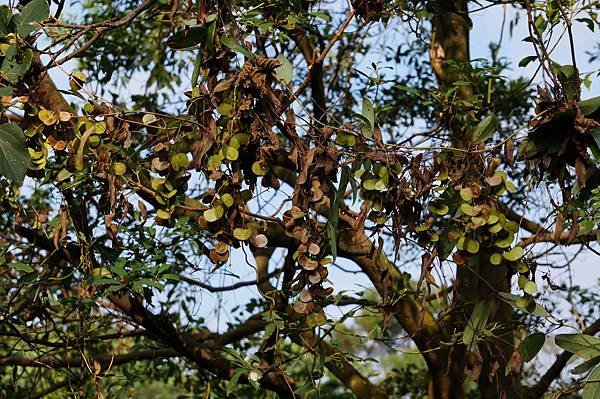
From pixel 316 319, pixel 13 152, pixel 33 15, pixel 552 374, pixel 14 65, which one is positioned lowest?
pixel 316 319

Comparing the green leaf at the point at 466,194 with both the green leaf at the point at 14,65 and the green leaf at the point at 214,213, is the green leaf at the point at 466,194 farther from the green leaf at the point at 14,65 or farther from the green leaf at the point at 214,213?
the green leaf at the point at 14,65

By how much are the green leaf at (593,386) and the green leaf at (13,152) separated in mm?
1152

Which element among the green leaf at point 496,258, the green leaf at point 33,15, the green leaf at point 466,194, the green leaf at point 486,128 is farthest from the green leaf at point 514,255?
the green leaf at point 33,15

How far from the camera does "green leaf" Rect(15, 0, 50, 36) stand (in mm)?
1931

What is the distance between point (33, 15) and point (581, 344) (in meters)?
1.31

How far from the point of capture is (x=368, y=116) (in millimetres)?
1826

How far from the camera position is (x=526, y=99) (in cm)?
464

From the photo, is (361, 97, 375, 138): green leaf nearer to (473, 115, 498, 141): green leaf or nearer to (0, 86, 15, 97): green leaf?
(473, 115, 498, 141): green leaf

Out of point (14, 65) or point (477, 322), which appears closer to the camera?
point (14, 65)

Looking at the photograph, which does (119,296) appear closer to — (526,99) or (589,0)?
(589,0)

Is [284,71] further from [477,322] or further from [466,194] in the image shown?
[477,322]

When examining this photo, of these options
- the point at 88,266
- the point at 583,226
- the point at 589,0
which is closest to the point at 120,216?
the point at 88,266

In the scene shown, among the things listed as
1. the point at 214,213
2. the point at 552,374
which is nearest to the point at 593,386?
the point at 214,213

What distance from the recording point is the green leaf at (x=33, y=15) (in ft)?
6.33
